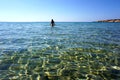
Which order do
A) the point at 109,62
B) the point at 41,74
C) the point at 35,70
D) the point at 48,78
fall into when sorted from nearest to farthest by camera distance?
the point at 48,78, the point at 41,74, the point at 35,70, the point at 109,62

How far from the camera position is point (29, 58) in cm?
1085

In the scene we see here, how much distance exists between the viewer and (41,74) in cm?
792

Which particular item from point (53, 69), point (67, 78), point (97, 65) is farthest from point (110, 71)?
point (53, 69)

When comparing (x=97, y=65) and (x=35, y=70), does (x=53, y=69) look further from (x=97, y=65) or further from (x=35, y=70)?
(x=97, y=65)

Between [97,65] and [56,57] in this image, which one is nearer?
[97,65]

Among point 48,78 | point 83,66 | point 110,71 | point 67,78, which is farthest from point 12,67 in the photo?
point 110,71

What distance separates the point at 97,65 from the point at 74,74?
2096mm

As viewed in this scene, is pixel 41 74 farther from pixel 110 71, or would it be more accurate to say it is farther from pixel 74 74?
pixel 110 71

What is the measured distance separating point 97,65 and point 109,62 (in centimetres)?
112

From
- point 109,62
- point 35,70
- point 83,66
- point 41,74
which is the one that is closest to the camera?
point 41,74

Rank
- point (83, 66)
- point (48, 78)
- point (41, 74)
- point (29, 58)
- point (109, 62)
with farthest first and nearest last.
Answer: point (29, 58)
point (109, 62)
point (83, 66)
point (41, 74)
point (48, 78)

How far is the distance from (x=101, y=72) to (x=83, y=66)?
1.30 meters

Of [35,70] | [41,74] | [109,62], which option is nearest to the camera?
[41,74]

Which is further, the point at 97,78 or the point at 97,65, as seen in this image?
the point at 97,65
